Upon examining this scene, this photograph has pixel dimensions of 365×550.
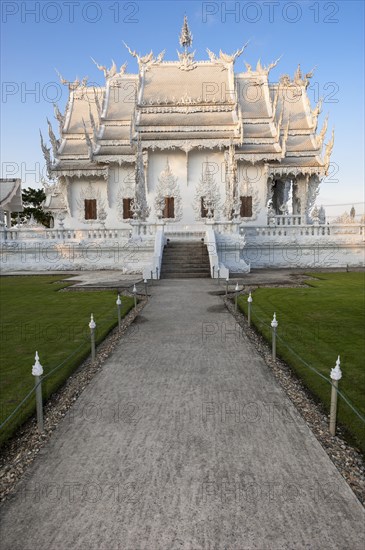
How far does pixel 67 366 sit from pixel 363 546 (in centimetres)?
545

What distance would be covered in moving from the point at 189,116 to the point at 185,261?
16819mm

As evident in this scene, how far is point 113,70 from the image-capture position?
37219 millimetres

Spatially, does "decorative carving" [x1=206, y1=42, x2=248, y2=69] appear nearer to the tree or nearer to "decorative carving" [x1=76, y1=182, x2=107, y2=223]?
"decorative carving" [x1=76, y1=182, x2=107, y2=223]

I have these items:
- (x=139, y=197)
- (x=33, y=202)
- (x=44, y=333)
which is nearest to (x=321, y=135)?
(x=139, y=197)

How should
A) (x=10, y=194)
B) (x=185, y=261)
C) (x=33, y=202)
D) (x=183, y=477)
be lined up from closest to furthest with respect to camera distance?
(x=183, y=477) < (x=185, y=261) < (x=10, y=194) < (x=33, y=202)

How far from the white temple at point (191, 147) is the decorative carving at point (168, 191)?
0.09 meters

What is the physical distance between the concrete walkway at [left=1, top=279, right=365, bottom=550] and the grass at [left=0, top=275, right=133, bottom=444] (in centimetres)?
86

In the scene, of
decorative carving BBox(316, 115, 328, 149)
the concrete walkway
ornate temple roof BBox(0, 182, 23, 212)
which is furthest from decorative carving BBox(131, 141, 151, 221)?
the concrete walkway

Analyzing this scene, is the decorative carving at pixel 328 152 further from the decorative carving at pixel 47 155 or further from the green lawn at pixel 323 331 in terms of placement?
the decorative carving at pixel 47 155

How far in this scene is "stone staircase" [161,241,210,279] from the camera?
66.9 ft

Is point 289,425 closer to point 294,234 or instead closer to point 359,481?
point 359,481

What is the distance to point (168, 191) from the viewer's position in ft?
108

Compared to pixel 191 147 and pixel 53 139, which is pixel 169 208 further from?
pixel 53 139

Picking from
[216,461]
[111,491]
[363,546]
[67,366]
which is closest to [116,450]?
[111,491]
